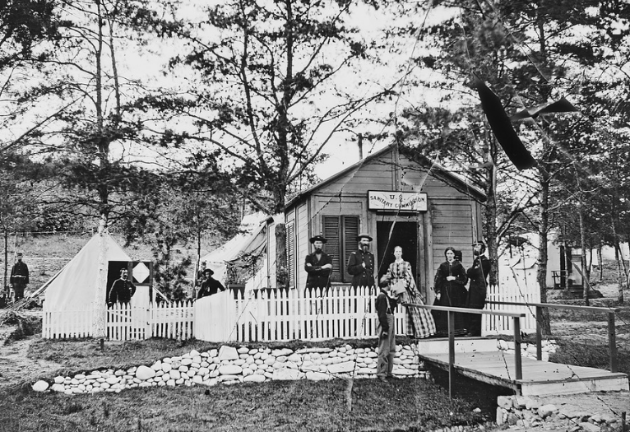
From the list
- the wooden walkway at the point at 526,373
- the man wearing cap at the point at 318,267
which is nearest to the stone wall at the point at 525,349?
the wooden walkway at the point at 526,373

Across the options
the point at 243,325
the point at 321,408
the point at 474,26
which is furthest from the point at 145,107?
the point at 474,26

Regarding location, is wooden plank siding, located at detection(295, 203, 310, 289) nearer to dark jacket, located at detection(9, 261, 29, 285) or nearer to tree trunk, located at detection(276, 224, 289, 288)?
tree trunk, located at detection(276, 224, 289, 288)

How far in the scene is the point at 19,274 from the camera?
21.2 meters

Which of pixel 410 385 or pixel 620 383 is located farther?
pixel 410 385

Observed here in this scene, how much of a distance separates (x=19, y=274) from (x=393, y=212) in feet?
45.4

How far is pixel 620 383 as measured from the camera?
780cm

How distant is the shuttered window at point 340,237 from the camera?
44.4 ft

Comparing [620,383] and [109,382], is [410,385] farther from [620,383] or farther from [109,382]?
[109,382]

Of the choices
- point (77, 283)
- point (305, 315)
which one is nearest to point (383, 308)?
point (305, 315)

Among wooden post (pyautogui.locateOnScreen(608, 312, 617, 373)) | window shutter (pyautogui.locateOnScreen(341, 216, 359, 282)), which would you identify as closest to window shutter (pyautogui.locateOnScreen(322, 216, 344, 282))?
window shutter (pyautogui.locateOnScreen(341, 216, 359, 282))

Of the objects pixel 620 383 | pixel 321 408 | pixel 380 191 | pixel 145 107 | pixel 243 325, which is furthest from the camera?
pixel 380 191

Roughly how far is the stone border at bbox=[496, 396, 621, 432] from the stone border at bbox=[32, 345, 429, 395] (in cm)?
274

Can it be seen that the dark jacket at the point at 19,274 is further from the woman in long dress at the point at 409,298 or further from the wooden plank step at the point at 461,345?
the wooden plank step at the point at 461,345

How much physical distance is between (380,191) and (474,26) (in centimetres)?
952
